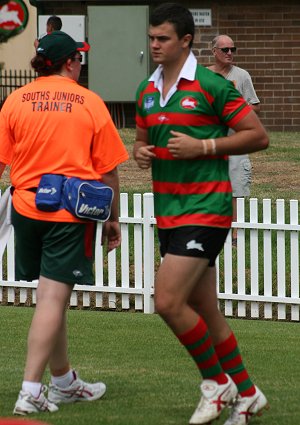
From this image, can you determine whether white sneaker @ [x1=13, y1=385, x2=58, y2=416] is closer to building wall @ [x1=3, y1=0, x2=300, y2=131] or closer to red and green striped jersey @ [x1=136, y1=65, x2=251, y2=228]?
red and green striped jersey @ [x1=136, y1=65, x2=251, y2=228]

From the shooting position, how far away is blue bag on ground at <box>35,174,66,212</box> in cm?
609

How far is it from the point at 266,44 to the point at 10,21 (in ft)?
63.3

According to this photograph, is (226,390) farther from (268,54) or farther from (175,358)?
(268,54)

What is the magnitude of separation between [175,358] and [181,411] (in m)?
2.16

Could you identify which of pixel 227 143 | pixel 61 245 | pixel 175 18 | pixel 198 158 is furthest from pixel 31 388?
pixel 175 18

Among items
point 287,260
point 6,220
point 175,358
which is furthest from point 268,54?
point 6,220

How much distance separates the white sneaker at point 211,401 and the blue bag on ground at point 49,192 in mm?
1133

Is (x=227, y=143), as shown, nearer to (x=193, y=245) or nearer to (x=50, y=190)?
(x=193, y=245)

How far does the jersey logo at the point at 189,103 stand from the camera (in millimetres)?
5707

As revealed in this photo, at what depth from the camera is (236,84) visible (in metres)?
12.2

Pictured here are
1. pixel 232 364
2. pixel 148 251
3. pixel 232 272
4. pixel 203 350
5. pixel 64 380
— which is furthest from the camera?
pixel 232 272

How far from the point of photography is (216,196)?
575 cm

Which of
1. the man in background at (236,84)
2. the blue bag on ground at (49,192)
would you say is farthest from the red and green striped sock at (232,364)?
the man in background at (236,84)

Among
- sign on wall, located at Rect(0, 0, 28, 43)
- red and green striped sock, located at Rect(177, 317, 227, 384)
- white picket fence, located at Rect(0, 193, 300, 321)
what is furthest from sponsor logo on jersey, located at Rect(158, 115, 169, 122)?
white picket fence, located at Rect(0, 193, 300, 321)
